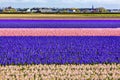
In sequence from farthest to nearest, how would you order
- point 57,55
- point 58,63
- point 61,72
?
1. point 57,55
2. point 58,63
3. point 61,72

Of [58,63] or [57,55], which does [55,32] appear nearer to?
[57,55]

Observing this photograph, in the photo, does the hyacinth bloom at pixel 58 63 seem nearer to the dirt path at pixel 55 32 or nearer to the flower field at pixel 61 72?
the flower field at pixel 61 72

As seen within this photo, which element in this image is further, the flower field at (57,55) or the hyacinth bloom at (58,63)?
the flower field at (57,55)

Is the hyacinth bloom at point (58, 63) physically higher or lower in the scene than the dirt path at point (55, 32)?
higher

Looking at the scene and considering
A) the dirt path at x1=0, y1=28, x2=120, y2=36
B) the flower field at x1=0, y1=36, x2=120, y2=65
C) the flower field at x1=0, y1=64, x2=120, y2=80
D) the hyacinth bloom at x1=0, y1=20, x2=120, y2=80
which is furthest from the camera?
the dirt path at x1=0, y1=28, x2=120, y2=36

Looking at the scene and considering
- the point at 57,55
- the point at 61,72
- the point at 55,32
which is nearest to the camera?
the point at 61,72

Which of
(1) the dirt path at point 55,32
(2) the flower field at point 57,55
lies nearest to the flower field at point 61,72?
(2) the flower field at point 57,55

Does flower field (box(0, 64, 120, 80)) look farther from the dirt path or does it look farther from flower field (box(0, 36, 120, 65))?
the dirt path

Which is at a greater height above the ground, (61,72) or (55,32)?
(61,72)

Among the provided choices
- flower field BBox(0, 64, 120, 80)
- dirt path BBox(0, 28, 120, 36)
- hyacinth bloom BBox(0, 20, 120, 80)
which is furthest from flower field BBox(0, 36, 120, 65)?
dirt path BBox(0, 28, 120, 36)

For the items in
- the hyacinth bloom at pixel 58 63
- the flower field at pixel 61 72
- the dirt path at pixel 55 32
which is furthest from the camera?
the dirt path at pixel 55 32

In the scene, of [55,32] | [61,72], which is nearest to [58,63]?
[61,72]

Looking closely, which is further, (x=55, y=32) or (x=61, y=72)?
(x=55, y=32)

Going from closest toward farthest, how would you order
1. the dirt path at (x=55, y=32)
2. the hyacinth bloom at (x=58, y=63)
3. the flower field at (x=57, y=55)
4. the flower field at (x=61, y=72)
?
the flower field at (x=61, y=72), the hyacinth bloom at (x=58, y=63), the flower field at (x=57, y=55), the dirt path at (x=55, y=32)
